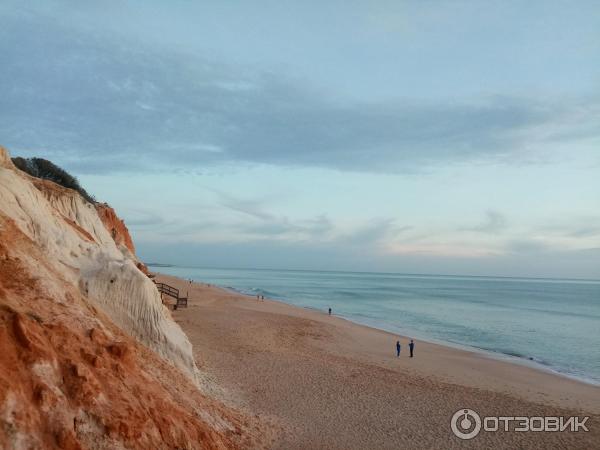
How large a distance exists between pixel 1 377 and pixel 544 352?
38686 millimetres

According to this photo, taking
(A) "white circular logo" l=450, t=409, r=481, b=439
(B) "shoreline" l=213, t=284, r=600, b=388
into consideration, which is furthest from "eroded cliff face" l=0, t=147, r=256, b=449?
(B) "shoreline" l=213, t=284, r=600, b=388

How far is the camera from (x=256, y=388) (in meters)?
15.5

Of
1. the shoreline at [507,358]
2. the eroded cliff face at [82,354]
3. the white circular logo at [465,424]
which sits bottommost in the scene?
the shoreline at [507,358]

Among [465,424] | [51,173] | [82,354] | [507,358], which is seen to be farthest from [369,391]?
[51,173]

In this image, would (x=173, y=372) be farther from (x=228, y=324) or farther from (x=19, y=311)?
(x=228, y=324)

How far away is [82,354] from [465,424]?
12.3 meters

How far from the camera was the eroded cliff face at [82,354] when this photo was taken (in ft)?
20.6

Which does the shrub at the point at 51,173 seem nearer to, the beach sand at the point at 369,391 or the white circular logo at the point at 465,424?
the beach sand at the point at 369,391

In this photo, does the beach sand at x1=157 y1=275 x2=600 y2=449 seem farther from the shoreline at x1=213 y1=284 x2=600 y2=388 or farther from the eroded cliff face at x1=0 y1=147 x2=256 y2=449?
the eroded cliff face at x1=0 y1=147 x2=256 y2=449

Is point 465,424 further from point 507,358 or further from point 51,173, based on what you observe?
point 51,173

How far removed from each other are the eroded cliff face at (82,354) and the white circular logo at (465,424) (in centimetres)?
688

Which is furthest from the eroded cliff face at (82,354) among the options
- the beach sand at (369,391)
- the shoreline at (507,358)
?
the shoreline at (507,358)

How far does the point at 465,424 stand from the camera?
14.3m

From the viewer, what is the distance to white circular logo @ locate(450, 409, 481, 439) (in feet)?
44.3
